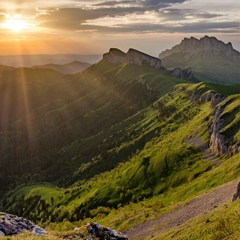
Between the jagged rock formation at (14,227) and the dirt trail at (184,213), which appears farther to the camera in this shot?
the dirt trail at (184,213)

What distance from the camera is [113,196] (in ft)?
538

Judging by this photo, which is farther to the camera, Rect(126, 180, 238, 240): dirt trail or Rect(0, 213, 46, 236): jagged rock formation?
Rect(126, 180, 238, 240): dirt trail

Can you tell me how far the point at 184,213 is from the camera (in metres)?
78.2

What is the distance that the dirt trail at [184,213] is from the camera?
72500mm

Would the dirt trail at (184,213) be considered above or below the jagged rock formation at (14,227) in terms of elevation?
below

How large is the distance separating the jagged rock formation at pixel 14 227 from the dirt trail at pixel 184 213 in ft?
140

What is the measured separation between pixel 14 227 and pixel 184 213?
51.6 meters

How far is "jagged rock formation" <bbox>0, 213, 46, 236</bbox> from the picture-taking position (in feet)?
114

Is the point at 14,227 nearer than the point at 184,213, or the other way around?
the point at 14,227

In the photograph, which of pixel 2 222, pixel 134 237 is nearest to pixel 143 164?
pixel 134 237

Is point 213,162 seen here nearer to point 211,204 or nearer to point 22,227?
point 211,204

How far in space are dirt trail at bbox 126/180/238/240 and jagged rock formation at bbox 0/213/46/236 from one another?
1676 inches

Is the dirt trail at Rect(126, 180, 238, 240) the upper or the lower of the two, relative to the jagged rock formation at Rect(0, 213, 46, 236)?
lower

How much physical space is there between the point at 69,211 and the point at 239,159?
369ft
